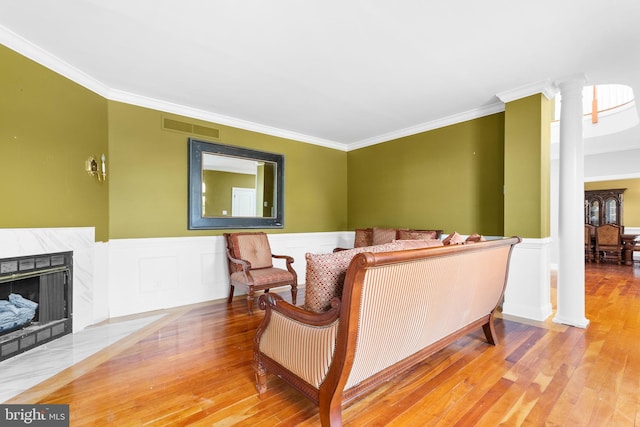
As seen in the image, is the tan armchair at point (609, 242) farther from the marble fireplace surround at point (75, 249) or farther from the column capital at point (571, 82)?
the marble fireplace surround at point (75, 249)

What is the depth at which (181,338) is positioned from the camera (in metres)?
2.72

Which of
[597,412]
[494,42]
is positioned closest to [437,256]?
[597,412]

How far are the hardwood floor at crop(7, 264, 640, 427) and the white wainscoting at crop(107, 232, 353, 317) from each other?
741 millimetres

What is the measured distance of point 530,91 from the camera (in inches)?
126

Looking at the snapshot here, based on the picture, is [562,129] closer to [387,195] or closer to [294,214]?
[387,195]

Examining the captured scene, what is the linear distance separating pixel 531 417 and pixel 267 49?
3.18m

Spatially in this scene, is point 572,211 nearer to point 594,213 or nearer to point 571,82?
point 571,82

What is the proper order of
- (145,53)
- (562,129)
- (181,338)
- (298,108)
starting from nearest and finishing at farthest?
(145,53)
(181,338)
(562,129)
(298,108)

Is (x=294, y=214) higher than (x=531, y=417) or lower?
higher

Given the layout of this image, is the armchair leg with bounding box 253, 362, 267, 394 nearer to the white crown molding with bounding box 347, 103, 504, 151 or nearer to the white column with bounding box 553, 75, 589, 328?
the white column with bounding box 553, 75, 589, 328

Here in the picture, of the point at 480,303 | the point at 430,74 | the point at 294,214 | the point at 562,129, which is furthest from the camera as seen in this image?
the point at 294,214

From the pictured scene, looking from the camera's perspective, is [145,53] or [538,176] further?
[538,176]

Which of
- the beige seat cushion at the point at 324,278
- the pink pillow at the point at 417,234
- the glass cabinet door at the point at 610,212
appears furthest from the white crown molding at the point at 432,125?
the glass cabinet door at the point at 610,212

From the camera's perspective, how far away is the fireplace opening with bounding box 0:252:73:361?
2.32 meters
